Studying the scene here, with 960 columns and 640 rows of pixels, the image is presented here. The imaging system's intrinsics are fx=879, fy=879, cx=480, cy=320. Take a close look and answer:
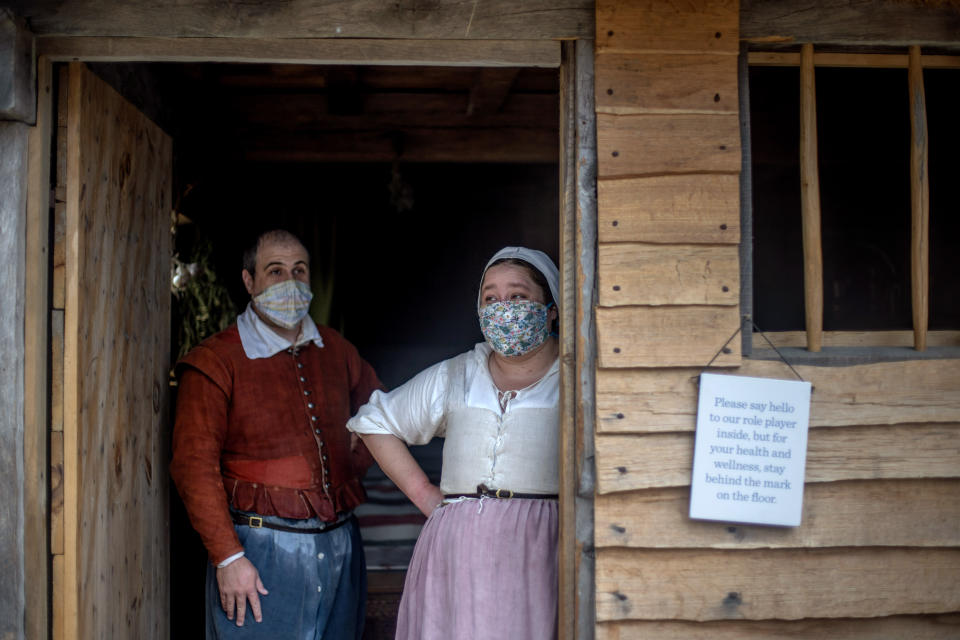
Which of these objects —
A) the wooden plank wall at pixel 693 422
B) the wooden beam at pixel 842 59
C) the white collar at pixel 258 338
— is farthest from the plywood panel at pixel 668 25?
the white collar at pixel 258 338

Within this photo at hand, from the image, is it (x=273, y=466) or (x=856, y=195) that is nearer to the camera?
(x=273, y=466)

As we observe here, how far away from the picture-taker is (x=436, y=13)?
238 cm

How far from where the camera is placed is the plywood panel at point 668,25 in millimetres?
2346

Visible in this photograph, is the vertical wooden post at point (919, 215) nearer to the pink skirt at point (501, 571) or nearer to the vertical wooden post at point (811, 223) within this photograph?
the vertical wooden post at point (811, 223)

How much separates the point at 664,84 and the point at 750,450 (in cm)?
99

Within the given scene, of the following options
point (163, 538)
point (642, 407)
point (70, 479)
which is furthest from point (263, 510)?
A: point (642, 407)

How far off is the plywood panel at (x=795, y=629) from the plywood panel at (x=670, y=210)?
39.6 inches

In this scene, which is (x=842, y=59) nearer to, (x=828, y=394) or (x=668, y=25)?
(x=668, y=25)

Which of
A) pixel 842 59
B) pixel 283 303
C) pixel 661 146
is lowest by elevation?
pixel 283 303

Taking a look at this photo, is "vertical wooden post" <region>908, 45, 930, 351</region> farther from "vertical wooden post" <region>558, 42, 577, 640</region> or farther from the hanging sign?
"vertical wooden post" <region>558, 42, 577, 640</region>

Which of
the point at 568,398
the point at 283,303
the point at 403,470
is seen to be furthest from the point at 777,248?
the point at 568,398

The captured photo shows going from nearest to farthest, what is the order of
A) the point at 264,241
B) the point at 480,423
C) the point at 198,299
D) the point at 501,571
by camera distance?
the point at 501,571 → the point at 480,423 → the point at 264,241 → the point at 198,299

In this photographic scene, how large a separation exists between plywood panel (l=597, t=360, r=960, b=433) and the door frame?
81mm

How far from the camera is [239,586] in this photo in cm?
295
